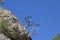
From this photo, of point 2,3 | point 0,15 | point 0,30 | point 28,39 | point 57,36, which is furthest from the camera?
point 57,36

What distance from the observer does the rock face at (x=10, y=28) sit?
902 centimetres

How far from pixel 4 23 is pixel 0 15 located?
1.76 feet

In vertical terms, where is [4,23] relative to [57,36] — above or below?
below

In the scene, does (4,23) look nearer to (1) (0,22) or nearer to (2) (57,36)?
(1) (0,22)

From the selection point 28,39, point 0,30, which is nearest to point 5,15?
point 0,30

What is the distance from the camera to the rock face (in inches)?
355

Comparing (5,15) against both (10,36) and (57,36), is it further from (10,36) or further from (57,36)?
(57,36)

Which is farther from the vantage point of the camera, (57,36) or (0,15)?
(57,36)

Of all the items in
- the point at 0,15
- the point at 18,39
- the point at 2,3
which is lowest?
the point at 18,39

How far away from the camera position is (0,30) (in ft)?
28.9

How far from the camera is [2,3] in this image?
37.0 ft

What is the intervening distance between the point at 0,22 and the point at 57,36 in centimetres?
2571

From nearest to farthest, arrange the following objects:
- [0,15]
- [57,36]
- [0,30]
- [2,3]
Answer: [0,30], [0,15], [2,3], [57,36]

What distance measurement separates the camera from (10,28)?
361 inches
